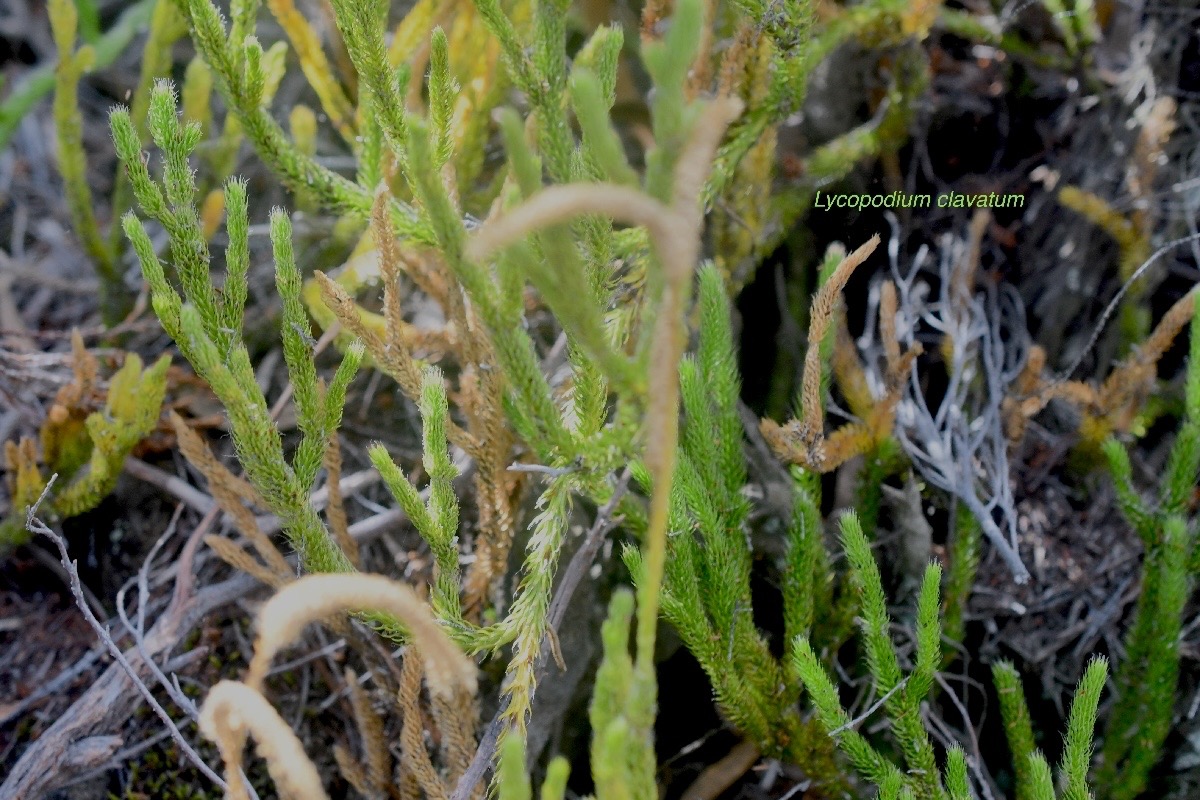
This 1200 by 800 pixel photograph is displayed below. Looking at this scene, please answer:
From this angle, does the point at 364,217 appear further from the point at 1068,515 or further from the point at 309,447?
the point at 1068,515

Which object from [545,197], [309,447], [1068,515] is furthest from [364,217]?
[1068,515]

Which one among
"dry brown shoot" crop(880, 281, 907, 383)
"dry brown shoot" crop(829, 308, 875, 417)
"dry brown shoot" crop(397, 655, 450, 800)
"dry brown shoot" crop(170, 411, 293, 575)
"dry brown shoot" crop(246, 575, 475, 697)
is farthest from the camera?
"dry brown shoot" crop(829, 308, 875, 417)

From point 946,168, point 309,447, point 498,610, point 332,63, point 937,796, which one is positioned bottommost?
point 937,796

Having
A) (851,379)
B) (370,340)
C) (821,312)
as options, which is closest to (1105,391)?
(851,379)

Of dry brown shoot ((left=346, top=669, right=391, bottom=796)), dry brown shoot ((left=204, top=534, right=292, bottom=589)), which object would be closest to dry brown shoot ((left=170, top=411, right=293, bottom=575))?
dry brown shoot ((left=204, top=534, right=292, bottom=589))

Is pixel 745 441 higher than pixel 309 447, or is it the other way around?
pixel 309 447

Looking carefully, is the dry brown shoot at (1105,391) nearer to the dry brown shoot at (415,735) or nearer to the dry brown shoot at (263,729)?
the dry brown shoot at (415,735)

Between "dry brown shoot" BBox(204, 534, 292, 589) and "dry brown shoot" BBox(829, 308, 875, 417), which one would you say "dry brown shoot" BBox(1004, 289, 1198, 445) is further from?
"dry brown shoot" BBox(204, 534, 292, 589)

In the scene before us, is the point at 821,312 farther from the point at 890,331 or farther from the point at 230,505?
the point at 230,505

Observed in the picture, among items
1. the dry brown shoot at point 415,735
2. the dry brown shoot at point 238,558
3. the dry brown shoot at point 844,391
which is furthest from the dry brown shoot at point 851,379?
the dry brown shoot at point 238,558
